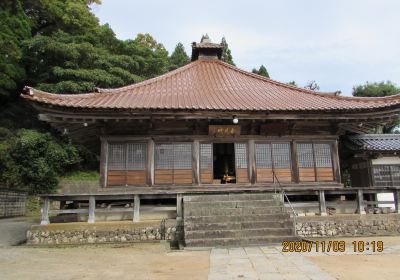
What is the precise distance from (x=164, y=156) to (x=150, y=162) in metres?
0.57

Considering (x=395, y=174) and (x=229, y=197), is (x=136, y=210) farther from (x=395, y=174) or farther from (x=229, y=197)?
(x=395, y=174)

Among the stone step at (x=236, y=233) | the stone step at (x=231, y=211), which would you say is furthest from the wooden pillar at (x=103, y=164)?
the stone step at (x=236, y=233)

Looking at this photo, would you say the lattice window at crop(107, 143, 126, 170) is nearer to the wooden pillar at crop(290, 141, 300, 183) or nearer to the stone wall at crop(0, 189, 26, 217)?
the wooden pillar at crop(290, 141, 300, 183)

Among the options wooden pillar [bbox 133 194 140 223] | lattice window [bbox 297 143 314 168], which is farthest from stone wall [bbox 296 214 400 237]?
wooden pillar [bbox 133 194 140 223]

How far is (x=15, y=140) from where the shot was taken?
23781 millimetres

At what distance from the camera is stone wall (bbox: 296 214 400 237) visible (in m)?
10.4

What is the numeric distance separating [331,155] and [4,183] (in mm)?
21656

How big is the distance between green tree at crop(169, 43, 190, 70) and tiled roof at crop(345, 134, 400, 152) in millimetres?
27158

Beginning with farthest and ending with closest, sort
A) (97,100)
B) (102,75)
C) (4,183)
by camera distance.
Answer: (102,75) → (4,183) → (97,100)

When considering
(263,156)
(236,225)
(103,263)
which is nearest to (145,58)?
(263,156)

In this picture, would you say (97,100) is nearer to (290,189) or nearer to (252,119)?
(252,119)

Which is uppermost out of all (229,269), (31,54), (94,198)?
(31,54)

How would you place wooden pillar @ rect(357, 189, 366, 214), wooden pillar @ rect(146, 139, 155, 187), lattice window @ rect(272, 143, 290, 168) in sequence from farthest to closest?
lattice window @ rect(272, 143, 290, 168) → wooden pillar @ rect(146, 139, 155, 187) → wooden pillar @ rect(357, 189, 366, 214)

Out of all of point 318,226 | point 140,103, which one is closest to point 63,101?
point 140,103
